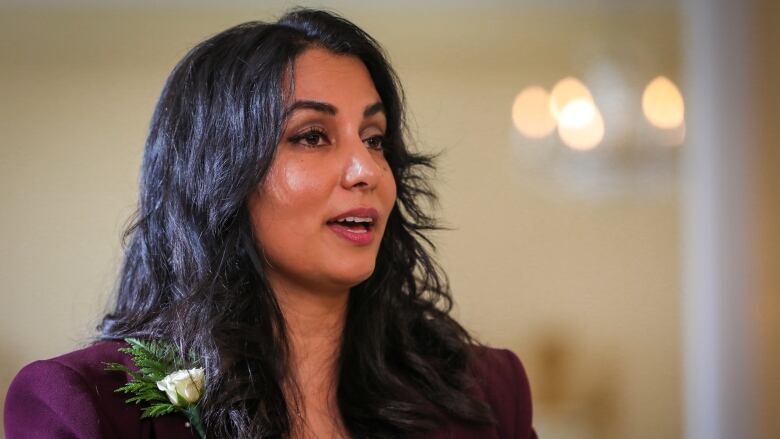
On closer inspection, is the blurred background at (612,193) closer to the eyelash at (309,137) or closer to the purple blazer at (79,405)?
the eyelash at (309,137)

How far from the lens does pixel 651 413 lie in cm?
291

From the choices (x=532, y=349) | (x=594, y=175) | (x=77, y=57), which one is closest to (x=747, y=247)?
(x=594, y=175)

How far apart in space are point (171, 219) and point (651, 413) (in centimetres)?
190

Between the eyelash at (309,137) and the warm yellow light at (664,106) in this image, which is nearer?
the eyelash at (309,137)

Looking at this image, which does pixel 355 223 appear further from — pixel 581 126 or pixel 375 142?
pixel 581 126

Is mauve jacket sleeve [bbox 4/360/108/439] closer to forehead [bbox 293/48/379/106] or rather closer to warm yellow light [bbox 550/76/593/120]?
forehead [bbox 293/48/379/106]

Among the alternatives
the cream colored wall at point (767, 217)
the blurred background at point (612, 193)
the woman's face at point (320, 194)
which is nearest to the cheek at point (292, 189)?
the woman's face at point (320, 194)

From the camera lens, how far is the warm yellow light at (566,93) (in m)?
2.90

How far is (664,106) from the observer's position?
9.62 ft

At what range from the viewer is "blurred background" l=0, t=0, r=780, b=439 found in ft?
9.36

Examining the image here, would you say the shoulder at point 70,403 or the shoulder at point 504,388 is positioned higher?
the shoulder at point 70,403

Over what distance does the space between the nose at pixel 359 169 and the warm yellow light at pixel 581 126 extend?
57.8 inches

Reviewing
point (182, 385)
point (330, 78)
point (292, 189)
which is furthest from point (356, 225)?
point (182, 385)

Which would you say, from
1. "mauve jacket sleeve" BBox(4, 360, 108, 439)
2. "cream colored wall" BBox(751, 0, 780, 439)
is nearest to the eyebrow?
"mauve jacket sleeve" BBox(4, 360, 108, 439)
